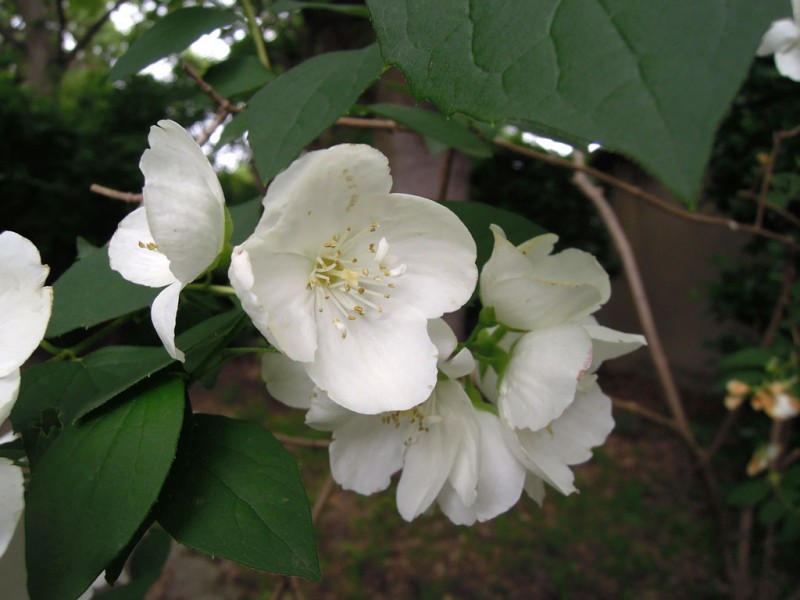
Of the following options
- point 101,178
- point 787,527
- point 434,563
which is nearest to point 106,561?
point 787,527

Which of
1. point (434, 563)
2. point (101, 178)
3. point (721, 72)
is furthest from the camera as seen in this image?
point (101, 178)

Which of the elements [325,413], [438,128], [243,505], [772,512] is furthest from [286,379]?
[772,512]

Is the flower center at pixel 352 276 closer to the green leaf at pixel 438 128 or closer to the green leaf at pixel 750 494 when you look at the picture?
the green leaf at pixel 438 128

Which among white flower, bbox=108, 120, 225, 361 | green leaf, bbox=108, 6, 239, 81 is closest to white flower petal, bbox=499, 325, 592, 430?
white flower, bbox=108, 120, 225, 361

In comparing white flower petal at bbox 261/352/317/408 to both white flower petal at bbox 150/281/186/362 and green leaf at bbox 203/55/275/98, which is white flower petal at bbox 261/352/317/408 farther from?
green leaf at bbox 203/55/275/98

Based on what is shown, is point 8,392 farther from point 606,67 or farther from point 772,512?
point 772,512

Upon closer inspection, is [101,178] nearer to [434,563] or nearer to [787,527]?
[434,563]
